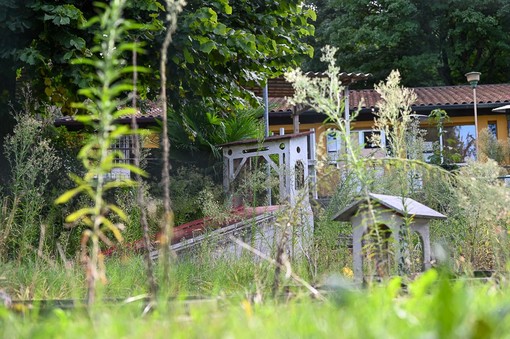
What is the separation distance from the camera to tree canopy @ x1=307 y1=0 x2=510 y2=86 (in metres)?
27.5

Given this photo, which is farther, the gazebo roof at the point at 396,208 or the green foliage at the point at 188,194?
the green foliage at the point at 188,194

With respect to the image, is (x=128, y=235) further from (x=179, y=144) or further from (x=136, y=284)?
(x=179, y=144)

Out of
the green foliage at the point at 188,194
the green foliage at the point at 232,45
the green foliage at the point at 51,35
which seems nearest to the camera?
the green foliage at the point at 51,35

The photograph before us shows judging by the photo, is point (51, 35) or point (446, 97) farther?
point (446, 97)

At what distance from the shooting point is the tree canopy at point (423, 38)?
27.5m

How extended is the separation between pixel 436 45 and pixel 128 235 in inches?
997

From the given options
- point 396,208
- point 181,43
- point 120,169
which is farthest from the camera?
point 120,169

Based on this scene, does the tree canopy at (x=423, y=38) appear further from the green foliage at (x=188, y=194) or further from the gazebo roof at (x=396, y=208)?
A: the gazebo roof at (x=396, y=208)

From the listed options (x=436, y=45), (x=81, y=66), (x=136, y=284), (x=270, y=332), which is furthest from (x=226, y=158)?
(x=436, y=45)

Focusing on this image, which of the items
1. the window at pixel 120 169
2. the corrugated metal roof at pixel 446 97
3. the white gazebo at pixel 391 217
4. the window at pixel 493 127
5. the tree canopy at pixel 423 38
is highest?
the tree canopy at pixel 423 38

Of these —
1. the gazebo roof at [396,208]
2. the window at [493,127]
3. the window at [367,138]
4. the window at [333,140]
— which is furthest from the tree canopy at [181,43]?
the window at [493,127]

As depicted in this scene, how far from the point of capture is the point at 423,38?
29.1 meters

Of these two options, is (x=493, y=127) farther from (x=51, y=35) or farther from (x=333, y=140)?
(x=333, y=140)

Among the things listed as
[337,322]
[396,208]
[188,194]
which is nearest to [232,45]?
[188,194]
